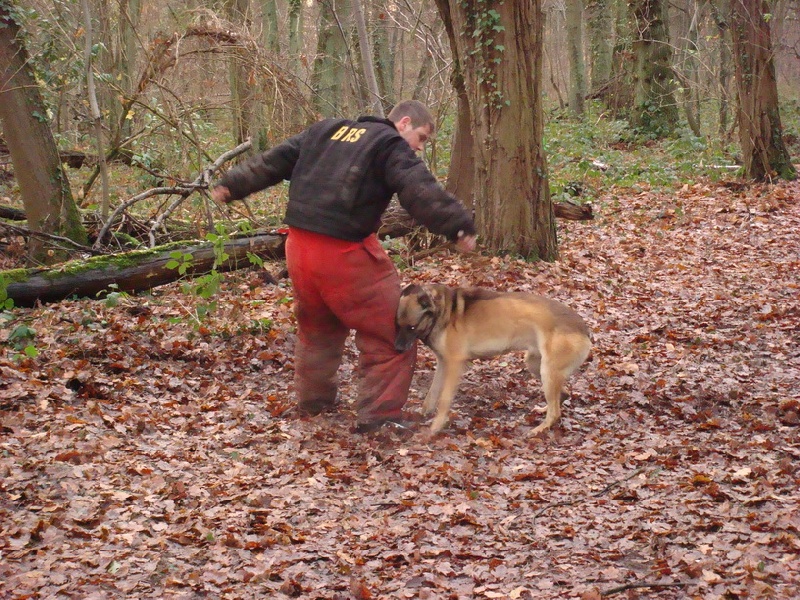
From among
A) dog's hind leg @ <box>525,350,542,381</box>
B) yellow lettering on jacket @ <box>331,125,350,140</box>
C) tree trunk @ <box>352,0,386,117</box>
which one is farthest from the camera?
tree trunk @ <box>352,0,386,117</box>

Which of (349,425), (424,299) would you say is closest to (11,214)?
(349,425)

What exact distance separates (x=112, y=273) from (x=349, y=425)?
399 cm

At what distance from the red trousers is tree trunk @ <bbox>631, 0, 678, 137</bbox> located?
16.9 metres

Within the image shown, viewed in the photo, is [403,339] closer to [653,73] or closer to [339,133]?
[339,133]

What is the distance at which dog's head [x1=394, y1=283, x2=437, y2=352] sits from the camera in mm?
6055

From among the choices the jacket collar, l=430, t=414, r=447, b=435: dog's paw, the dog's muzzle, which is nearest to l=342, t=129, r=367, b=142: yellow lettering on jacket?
the jacket collar

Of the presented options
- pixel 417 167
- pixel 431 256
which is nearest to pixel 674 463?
pixel 417 167

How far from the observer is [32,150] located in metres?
10.2

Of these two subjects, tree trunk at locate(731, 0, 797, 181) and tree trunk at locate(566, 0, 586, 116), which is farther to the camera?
tree trunk at locate(566, 0, 586, 116)

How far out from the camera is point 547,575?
420cm

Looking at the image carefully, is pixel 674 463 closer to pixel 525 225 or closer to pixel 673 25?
→ pixel 525 225

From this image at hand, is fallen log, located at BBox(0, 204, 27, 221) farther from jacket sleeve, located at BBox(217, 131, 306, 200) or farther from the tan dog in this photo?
the tan dog

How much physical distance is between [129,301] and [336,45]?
42.7ft

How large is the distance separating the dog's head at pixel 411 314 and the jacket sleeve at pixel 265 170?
136cm
